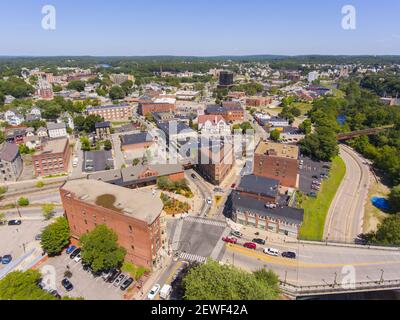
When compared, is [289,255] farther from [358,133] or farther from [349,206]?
[358,133]

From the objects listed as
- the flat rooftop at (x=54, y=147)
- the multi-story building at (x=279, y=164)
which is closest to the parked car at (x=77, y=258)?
the flat rooftop at (x=54, y=147)

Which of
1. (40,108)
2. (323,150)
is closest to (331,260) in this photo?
(323,150)

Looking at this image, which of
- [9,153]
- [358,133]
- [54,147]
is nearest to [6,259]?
[9,153]

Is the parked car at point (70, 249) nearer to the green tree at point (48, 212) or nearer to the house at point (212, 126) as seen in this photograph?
the green tree at point (48, 212)

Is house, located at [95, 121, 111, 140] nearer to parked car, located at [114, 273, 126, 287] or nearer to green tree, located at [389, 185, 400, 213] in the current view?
parked car, located at [114, 273, 126, 287]

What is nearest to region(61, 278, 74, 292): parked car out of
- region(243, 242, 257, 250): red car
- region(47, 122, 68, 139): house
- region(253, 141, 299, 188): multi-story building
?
region(243, 242, 257, 250): red car
